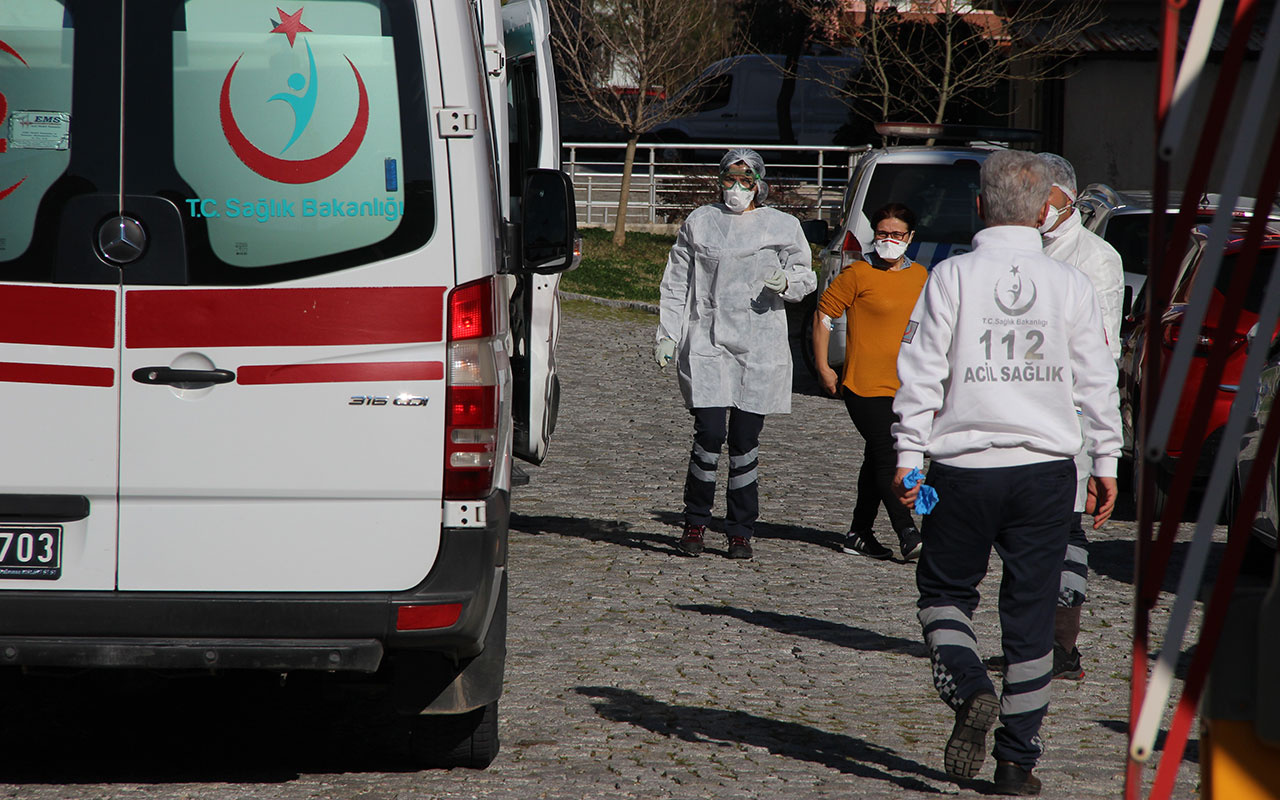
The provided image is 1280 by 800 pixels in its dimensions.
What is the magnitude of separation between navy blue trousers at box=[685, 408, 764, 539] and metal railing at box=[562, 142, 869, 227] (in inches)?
682

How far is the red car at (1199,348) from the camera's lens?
Answer: 7797mm

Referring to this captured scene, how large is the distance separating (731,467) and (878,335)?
3.32ft

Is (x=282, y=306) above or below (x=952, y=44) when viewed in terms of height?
below

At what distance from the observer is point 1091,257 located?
224 inches

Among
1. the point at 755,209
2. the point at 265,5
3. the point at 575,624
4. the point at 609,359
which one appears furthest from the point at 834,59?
the point at 265,5

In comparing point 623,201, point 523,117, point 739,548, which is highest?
point 523,117

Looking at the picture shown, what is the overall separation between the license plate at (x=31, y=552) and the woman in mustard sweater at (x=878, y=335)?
4.27 meters

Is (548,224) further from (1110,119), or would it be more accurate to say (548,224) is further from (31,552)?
(1110,119)

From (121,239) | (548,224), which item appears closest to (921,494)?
(548,224)

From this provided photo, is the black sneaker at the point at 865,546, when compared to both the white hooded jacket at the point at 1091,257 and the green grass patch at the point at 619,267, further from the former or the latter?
the green grass patch at the point at 619,267

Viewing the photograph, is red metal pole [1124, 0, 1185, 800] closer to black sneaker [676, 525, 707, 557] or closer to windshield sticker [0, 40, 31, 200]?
windshield sticker [0, 40, 31, 200]

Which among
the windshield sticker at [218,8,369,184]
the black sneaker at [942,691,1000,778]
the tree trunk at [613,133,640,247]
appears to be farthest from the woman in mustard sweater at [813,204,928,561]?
the tree trunk at [613,133,640,247]

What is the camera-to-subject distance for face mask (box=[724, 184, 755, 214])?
7613 mm

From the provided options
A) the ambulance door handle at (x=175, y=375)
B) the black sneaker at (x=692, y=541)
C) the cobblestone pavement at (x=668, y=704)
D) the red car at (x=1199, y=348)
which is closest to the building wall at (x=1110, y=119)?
the red car at (x=1199, y=348)
